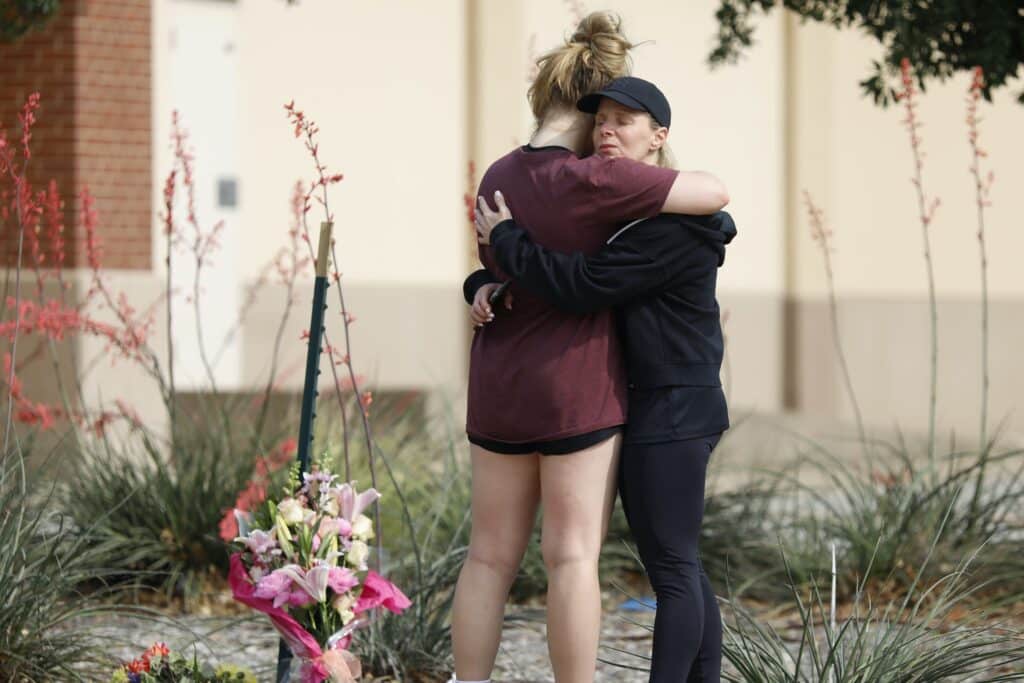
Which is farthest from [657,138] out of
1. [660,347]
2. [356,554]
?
[356,554]

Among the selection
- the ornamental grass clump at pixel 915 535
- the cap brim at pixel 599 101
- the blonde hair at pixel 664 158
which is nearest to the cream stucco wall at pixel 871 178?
the ornamental grass clump at pixel 915 535

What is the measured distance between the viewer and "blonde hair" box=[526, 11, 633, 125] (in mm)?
3980

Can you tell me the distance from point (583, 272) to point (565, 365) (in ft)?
0.76

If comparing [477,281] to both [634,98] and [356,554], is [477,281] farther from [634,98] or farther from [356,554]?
[356,554]

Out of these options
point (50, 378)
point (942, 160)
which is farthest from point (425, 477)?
point (942, 160)

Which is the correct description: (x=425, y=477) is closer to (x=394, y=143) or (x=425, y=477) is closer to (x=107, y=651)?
(x=107, y=651)

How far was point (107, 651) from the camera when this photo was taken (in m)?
5.07

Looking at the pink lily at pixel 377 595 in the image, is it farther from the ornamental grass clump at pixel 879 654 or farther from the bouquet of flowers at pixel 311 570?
the ornamental grass clump at pixel 879 654

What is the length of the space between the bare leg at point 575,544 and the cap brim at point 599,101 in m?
0.77

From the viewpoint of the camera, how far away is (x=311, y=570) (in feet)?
12.3

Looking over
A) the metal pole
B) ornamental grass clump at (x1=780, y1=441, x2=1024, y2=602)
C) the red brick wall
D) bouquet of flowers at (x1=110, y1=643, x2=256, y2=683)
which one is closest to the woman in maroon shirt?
the metal pole

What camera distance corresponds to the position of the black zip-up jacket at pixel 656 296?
383 centimetres

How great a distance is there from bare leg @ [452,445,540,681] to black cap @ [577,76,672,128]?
858mm

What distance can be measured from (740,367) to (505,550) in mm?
11222
